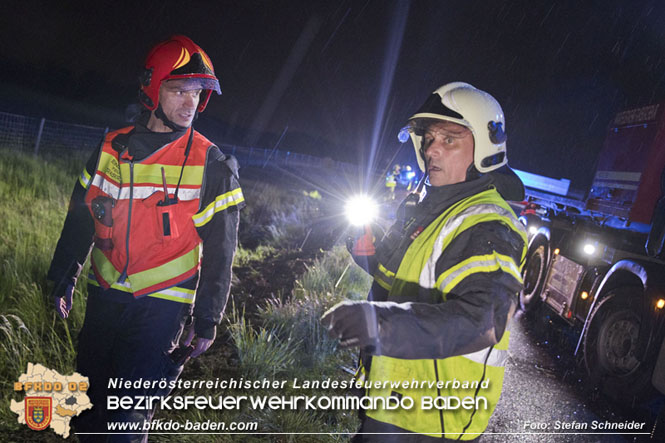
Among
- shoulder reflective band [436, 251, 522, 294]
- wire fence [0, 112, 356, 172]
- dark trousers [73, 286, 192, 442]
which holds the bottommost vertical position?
dark trousers [73, 286, 192, 442]

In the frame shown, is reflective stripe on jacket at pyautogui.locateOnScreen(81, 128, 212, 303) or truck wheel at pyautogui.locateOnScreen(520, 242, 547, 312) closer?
reflective stripe on jacket at pyautogui.locateOnScreen(81, 128, 212, 303)

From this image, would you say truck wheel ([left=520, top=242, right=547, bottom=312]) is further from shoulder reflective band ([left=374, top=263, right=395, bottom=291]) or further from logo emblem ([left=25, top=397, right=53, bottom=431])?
logo emblem ([left=25, top=397, right=53, bottom=431])

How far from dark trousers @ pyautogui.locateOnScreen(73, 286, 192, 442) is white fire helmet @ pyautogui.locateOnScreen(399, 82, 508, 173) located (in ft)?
5.89

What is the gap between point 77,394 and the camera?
229 centimetres

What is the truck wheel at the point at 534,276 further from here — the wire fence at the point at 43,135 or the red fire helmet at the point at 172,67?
the wire fence at the point at 43,135

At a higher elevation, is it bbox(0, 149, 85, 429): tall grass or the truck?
the truck

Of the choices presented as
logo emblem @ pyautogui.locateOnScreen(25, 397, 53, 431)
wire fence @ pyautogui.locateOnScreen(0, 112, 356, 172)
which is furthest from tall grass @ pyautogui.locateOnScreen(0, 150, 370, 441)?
wire fence @ pyautogui.locateOnScreen(0, 112, 356, 172)

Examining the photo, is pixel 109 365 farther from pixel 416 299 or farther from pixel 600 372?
pixel 600 372

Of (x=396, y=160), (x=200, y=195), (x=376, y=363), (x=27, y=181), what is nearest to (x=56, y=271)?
(x=200, y=195)

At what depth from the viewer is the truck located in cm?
391

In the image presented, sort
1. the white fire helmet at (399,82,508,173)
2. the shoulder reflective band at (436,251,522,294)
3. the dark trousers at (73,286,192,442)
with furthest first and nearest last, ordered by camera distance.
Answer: the dark trousers at (73,286,192,442) < the white fire helmet at (399,82,508,173) < the shoulder reflective band at (436,251,522,294)

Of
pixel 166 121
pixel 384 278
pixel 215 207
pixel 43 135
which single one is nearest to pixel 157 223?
pixel 215 207

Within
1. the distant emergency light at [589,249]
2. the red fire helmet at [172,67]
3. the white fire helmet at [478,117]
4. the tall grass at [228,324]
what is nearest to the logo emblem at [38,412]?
the tall grass at [228,324]

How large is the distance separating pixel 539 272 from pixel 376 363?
6.41 meters
